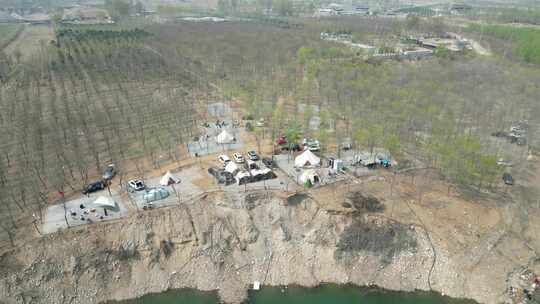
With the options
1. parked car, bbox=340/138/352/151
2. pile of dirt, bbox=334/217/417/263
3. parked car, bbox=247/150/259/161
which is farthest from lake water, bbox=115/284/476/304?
parked car, bbox=340/138/352/151

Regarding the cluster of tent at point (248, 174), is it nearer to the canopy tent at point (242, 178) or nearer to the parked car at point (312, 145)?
the canopy tent at point (242, 178)

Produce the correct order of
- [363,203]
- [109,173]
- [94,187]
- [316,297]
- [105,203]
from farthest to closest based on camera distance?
[109,173] → [94,187] → [363,203] → [105,203] → [316,297]

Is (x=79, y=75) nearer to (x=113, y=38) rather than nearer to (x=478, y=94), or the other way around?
(x=113, y=38)

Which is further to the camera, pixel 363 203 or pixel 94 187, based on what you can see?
pixel 94 187

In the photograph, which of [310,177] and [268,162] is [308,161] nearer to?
[310,177]

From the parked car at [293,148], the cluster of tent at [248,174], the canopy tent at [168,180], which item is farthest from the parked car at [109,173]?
the parked car at [293,148]

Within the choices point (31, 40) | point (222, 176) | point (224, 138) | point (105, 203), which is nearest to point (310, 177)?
point (222, 176)

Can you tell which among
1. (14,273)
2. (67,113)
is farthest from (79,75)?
(14,273)
